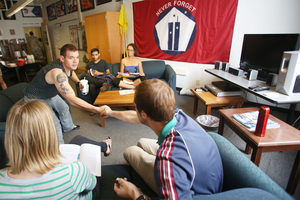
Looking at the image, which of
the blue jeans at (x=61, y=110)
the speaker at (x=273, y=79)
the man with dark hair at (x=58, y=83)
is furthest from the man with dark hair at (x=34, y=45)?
the speaker at (x=273, y=79)

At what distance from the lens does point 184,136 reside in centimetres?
85

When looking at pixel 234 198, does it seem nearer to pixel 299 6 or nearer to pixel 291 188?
pixel 291 188

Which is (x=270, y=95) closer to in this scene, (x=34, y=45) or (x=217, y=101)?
(x=217, y=101)

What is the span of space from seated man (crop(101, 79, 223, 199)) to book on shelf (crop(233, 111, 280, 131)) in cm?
85

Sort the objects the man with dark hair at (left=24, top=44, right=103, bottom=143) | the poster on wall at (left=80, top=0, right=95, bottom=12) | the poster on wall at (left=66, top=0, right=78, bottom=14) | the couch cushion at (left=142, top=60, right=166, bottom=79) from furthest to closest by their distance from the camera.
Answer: the poster on wall at (left=66, top=0, right=78, bottom=14) < the poster on wall at (left=80, top=0, right=95, bottom=12) < the couch cushion at (left=142, top=60, right=166, bottom=79) < the man with dark hair at (left=24, top=44, right=103, bottom=143)

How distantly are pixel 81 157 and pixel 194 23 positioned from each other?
3640 millimetres

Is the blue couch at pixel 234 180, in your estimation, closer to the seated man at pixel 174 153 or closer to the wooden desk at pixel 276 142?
the seated man at pixel 174 153

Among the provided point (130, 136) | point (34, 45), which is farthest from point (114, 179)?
point (34, 45)

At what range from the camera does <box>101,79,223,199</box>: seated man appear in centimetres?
73

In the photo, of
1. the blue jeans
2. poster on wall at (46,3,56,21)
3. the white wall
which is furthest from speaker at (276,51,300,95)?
the white wall

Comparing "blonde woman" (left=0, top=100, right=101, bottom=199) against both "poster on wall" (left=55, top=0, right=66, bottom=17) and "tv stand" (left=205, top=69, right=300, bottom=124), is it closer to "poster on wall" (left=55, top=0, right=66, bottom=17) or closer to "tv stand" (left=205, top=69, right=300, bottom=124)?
"tv stand" (left=205, top=69, right=300, bottom=124)

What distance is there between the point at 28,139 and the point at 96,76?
3003 millimetres

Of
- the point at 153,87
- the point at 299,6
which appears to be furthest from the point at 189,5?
the point at 153,87

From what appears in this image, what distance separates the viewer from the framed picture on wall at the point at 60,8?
7252 millimetres
